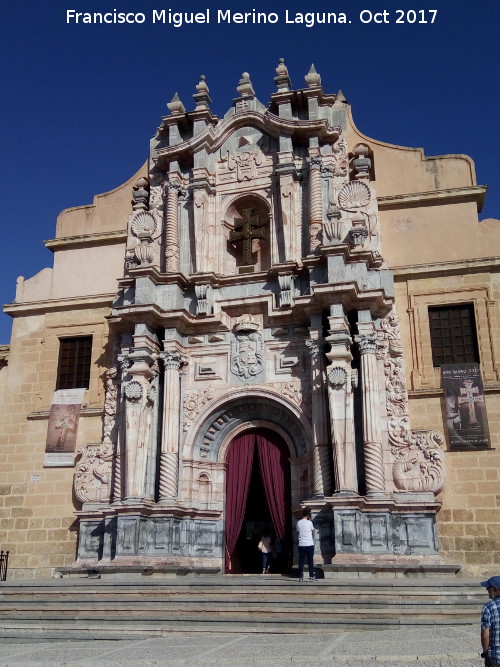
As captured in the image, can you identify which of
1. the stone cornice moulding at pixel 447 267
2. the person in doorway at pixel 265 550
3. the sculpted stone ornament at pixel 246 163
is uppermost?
the sculpted stone ornament at pixel 246 163

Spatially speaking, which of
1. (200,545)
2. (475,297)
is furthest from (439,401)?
(200,545)

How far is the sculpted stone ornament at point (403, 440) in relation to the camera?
15.8 metres

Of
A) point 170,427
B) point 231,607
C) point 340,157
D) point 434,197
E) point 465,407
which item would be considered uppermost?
point 340,157

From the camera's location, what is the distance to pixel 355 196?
60.3 ft

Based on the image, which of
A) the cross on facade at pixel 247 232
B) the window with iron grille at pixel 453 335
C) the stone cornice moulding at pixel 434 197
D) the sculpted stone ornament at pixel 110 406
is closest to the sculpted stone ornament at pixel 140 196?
the cross on facade at pixel 247 232

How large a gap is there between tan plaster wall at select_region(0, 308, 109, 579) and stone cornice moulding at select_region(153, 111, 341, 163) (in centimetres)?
482

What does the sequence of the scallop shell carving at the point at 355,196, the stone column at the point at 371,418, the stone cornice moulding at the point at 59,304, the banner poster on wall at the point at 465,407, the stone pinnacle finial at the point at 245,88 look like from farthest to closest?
the stone pinnacle finial at the point at 245,88 < the stone cornice moulding at the point at 59,304 < the scallop shell carving at the point at 355,196 < the banner poster on wall at the point at 465,407 < the stone column at the point at 371,418

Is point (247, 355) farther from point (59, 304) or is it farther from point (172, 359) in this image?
point (59, 304)

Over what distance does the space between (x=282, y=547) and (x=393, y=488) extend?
321 centimetres

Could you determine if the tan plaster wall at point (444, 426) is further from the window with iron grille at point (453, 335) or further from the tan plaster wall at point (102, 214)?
the tan plaster wall at point (102, 214)

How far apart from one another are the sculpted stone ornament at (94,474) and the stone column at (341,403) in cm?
583

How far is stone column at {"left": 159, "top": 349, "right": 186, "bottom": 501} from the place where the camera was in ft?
55.1

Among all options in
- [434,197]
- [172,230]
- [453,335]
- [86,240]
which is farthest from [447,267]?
[86,240]

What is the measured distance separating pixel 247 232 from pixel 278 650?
12.2m
